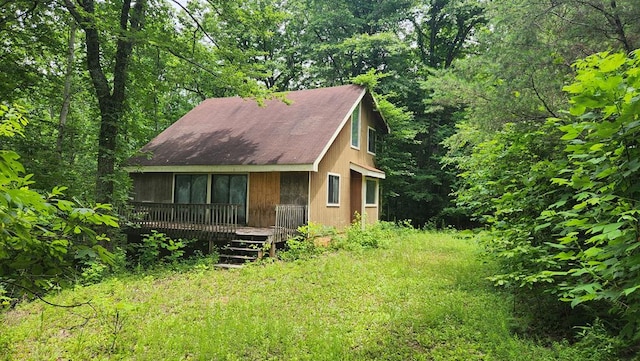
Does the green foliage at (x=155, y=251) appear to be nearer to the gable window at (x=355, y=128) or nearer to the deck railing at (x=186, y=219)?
the deck railing at (x=186, y=219)

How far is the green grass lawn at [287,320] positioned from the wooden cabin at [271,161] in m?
4.35

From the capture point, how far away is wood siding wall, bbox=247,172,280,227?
43.3 ft

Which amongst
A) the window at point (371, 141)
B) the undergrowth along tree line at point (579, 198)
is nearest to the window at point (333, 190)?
the window at point (371, 141)

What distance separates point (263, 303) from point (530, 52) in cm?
677

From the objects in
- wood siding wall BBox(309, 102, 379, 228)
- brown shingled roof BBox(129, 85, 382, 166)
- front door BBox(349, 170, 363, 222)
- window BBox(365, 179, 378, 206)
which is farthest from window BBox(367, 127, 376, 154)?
brown shingled roof BBox(129, 85, 382, 166)

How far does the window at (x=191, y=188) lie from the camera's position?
1416 centimetres

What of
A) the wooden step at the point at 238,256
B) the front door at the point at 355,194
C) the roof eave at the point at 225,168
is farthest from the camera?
the front door at the point at 355,194

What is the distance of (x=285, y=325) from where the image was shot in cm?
584

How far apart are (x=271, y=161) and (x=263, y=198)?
5.03 feet

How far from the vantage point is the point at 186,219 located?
12328 mm

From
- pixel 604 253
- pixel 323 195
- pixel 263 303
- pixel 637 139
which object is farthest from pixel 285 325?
pixel 323 195

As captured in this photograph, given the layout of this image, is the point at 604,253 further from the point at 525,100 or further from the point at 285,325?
the point at 525,100

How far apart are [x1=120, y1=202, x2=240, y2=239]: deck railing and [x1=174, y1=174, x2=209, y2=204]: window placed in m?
1.64

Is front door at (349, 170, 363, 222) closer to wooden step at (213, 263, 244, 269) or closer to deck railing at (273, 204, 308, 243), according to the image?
deck railing at (273, 204, 308, 243)
